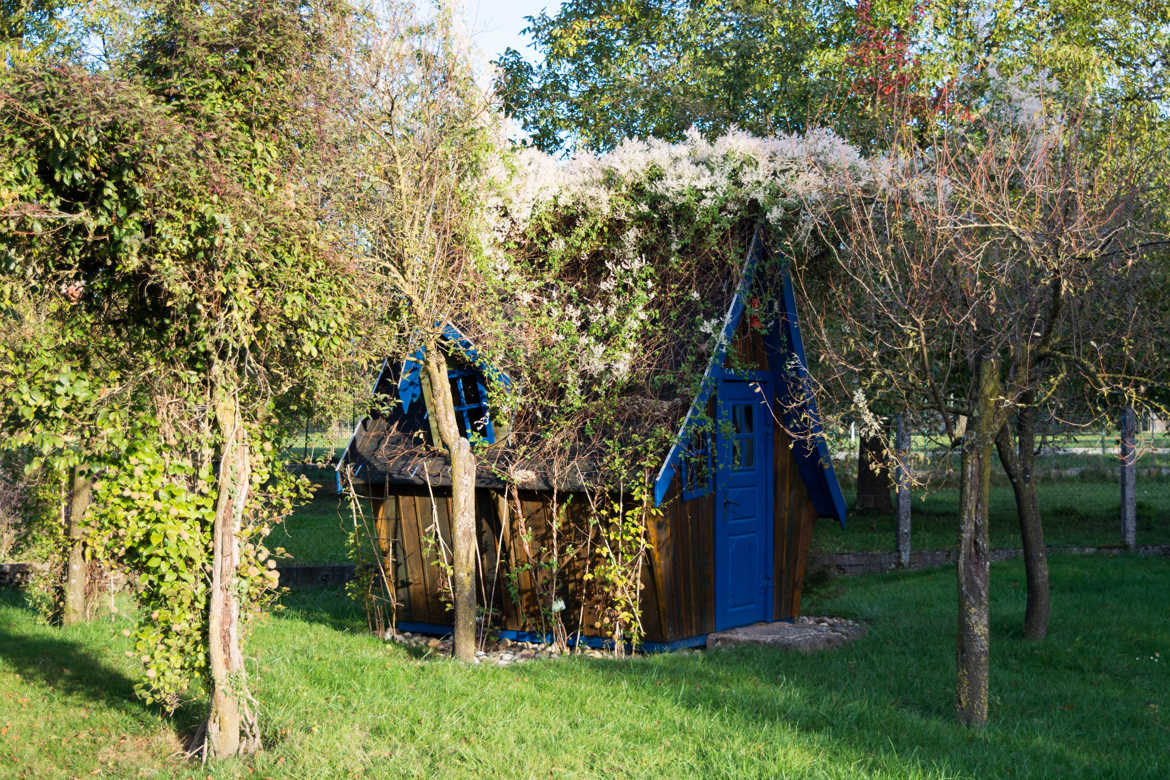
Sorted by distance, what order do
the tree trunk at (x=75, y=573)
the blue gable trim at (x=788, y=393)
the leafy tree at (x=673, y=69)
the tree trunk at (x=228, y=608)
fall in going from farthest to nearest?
the leafy tree at (x=673, y=69)
the tree trunk at (x=75, y=573)
the blue gable trim at (x=788, y=393)
the tree trunk at (x=228, y=608)

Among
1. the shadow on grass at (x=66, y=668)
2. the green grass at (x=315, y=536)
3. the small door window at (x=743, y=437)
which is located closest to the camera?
the shadow on grass at (x=66, y=668)

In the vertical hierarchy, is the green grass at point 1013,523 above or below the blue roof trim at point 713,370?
below

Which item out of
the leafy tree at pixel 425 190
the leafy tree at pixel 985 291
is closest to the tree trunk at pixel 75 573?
the leafy tree at pixel 425 190

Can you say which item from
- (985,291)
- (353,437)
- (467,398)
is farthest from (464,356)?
(985,291)

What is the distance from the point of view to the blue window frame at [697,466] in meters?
9.54

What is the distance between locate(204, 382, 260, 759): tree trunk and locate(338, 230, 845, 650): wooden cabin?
10.5 feet

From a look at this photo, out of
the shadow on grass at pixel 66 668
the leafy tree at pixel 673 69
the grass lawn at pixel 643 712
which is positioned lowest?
the shadow on grass at pixel 66 668

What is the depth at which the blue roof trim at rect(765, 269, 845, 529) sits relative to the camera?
1019 centimetres

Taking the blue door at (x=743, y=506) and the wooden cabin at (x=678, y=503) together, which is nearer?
the wooden cabin at (x=678, y=503)

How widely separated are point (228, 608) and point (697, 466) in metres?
4.88

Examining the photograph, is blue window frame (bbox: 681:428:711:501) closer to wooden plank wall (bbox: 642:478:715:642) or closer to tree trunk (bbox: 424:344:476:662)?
wooden plank wall (bbox: 642:478:715:642)

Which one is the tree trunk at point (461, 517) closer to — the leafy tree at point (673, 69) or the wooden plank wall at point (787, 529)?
the wooden plank wall at point (787, 529)

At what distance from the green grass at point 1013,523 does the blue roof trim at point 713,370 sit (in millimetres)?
6815

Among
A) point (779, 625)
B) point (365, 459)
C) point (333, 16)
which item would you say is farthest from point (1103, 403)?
point (333, 16)
